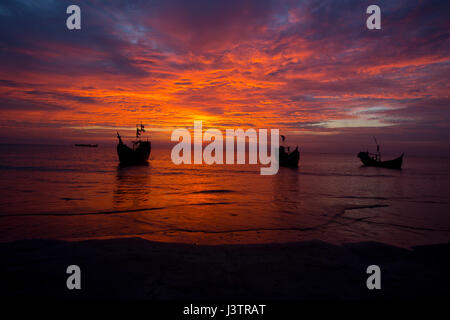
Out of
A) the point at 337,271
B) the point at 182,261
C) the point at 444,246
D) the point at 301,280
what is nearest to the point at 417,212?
the point at 444,246

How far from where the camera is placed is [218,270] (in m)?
4.89

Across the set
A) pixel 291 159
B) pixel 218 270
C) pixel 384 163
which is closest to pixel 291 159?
pixel 291 159

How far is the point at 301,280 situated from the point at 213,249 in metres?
2.31

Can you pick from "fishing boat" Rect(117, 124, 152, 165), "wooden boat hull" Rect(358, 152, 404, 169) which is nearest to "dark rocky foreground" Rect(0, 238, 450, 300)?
"fishing boat" Rect(117, 124, 152, 165)

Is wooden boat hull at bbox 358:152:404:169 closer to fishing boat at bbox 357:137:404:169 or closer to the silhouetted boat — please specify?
fishing boat at bbox 357:137:404:169

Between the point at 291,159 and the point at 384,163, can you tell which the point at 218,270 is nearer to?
the point at 291,159

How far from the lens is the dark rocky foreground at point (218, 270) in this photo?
409 centimetres

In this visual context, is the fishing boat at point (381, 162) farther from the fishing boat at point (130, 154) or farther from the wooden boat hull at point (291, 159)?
the fishing boat at point (130, 154)

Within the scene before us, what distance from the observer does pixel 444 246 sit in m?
6.54

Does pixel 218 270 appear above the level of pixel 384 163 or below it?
below

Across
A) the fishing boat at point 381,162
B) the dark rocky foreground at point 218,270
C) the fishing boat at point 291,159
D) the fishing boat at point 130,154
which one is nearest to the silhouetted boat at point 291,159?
the fishing boat at point 291,159

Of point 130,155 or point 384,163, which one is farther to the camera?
point 384,163

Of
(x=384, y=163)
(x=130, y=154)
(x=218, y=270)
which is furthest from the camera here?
(x=384, y=163)
